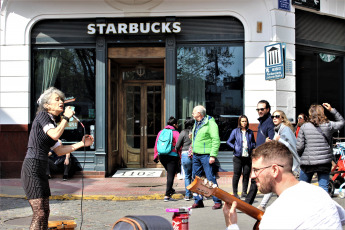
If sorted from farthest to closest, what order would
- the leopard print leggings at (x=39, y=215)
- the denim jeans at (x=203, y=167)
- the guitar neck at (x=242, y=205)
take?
the denim jeans at (x=203, y=167), the leopard print leggings at (x=39, y=215), the guitar neck at (x=242, y=205)

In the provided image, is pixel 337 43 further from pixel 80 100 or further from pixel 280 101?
pixel 80 100

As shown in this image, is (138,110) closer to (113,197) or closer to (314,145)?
(113,197)

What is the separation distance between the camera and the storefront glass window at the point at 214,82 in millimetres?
12438

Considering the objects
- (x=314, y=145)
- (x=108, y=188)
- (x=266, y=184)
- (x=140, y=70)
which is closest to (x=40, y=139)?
(x=266, y=184)

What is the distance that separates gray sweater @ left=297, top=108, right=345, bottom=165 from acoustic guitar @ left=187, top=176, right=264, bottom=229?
4584 millimetres

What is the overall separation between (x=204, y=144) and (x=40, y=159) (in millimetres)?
4041

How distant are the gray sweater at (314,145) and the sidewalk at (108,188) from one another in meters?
3.18

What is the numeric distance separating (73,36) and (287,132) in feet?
24.7

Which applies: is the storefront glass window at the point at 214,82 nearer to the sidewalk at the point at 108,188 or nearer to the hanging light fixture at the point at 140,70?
the hanging light fixture at the point at 140,70

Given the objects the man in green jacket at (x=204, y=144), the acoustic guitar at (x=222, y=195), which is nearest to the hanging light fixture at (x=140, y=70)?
the man in green jacket at (x=204, y=144)

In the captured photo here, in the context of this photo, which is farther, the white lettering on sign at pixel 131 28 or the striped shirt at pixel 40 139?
the white lettering on sign at pixel 131 28

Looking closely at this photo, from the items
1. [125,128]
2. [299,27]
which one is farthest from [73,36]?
[299,27]

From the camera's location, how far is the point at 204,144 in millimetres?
8047

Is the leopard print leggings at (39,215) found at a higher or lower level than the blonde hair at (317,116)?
lower
